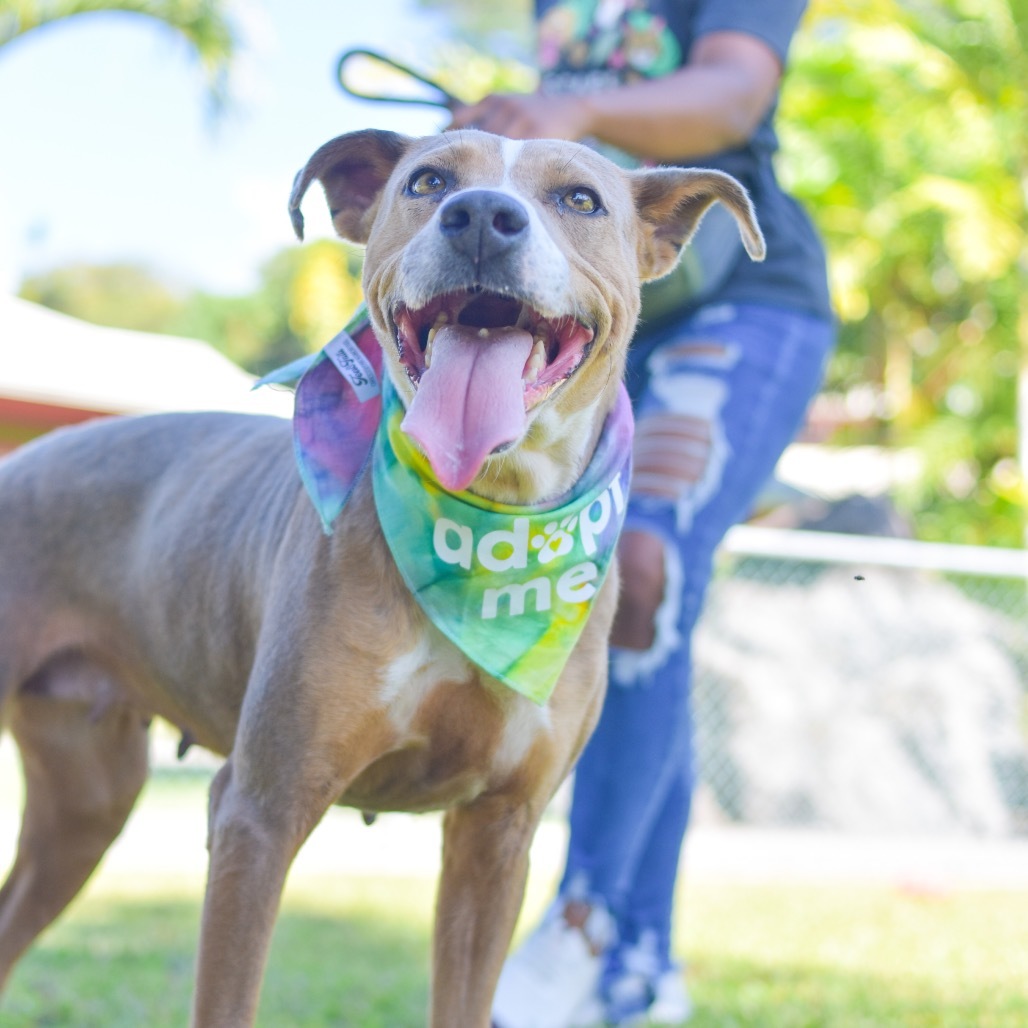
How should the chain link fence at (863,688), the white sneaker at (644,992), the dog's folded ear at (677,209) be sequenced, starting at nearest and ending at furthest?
the dog's folded ear at (677,209)
the white sneaker at (644,992)
the chain link fence at (863,688)

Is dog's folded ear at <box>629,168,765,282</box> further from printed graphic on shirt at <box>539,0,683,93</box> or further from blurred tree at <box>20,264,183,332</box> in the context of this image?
blurred tree at <box>20,264,183,332</box>

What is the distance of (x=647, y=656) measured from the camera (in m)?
3.82

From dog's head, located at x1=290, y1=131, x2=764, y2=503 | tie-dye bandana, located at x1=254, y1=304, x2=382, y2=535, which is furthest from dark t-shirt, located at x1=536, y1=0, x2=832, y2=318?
tie-dye bandana, located at x1=254, y1=304, x2=382, y2=535

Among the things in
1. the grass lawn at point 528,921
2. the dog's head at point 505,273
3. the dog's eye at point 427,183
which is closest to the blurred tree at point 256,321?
the grass lawn at point 528,921

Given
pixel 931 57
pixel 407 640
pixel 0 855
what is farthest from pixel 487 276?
pixel 931 57

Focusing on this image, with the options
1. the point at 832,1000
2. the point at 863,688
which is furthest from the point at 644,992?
the point at 863,688

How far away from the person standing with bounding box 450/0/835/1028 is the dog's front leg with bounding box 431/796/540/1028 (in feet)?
2.76

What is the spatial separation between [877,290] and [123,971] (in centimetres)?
1627

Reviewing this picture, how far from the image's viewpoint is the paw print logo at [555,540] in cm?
277

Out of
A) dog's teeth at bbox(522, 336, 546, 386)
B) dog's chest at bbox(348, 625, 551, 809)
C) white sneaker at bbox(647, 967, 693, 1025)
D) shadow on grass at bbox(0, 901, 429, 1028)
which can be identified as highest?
dog's teeth at bbox(522, 336, 546, 386)

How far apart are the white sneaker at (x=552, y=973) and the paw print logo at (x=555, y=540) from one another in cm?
144

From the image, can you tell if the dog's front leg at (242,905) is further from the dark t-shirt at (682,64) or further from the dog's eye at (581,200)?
the dark t-shirt at (682,64)

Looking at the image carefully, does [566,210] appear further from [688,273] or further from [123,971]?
[123,971]

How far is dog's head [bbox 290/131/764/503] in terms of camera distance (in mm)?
2463
